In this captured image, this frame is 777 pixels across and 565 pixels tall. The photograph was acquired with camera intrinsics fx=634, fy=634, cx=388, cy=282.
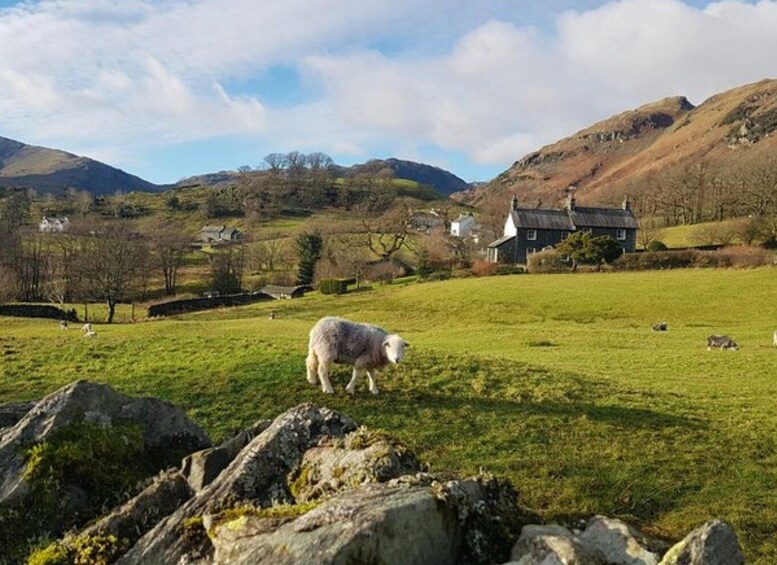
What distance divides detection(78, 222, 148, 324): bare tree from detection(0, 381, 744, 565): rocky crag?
61.8 metres

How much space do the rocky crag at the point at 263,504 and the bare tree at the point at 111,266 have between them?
61.8m

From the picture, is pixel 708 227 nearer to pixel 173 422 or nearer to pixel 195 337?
pixel 195 337

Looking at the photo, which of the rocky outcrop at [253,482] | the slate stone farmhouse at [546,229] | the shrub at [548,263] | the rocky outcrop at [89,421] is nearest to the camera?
the rocky outcrop at [253,482]

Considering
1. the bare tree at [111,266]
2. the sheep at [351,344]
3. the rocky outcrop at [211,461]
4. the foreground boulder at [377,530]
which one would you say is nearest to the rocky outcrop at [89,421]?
the rocky outcrop at [211,461]

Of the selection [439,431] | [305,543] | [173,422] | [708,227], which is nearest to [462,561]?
[305,543]

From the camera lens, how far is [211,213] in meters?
190

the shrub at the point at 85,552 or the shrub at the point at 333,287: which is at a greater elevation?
the shrub at the point at 85,552

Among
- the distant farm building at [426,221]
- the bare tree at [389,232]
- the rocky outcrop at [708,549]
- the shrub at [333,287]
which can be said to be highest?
the distant farm building at [426,221]

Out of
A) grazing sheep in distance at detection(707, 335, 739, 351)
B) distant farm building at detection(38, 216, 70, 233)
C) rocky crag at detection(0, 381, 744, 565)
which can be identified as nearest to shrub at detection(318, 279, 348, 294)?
grazing sheep in distance at detection(707, 335, 739, 351)

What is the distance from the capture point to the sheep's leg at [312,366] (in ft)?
56.0

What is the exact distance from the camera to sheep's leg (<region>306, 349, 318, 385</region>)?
17062 mm

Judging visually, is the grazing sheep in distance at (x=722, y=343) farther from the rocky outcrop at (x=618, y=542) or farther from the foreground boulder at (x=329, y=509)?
the foreground boulder at (x=329, y=509)

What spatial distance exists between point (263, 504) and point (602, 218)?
96971mm

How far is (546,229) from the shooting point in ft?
312
